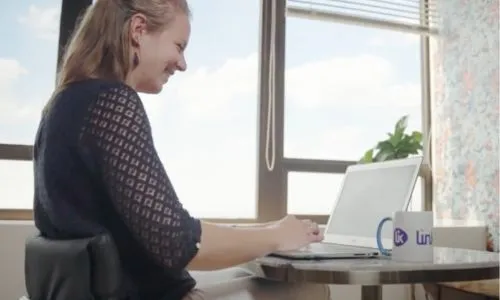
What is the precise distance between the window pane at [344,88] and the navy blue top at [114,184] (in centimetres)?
192

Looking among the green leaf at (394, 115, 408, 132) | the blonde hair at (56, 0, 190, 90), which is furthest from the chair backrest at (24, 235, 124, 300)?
the green leaf at (394, 115, 408, 132)

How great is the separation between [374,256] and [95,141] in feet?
2.20

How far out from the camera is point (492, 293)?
6.31ft

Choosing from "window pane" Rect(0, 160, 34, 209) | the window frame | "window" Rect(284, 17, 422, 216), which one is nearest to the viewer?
"window pane" Rect(0, 160, 34, 209)

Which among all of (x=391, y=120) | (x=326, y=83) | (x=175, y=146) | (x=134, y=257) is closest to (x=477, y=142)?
(x=391, y=120)

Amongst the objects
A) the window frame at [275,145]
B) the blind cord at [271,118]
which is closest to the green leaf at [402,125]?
the window frame at [275,145]

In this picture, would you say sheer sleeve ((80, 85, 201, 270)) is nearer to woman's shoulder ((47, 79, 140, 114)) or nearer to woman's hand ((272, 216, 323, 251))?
woman's shoulder ((47, 79, 140, 114))

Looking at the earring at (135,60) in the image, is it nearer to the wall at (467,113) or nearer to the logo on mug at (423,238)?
the logo on mug at (423,238)

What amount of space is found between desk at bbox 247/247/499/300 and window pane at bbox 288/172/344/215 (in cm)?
162

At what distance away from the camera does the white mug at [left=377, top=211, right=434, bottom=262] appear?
3.29 feet

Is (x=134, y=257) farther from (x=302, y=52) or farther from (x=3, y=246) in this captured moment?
(x=302, y=52)

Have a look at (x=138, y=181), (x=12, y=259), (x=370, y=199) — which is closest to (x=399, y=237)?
(x=370, y=199)

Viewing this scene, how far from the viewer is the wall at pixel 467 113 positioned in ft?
8.19

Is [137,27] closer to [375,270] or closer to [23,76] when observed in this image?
[375,270]
